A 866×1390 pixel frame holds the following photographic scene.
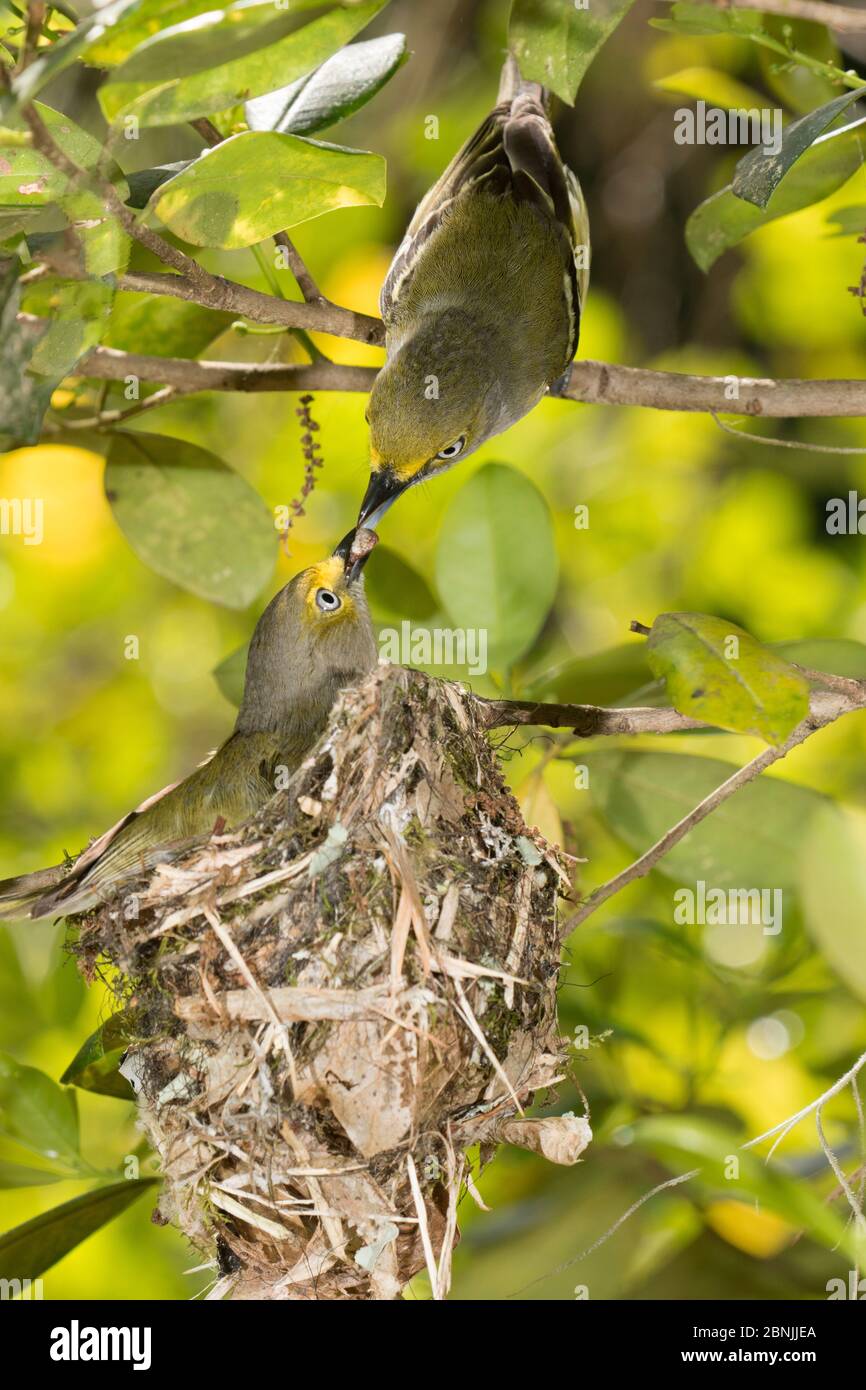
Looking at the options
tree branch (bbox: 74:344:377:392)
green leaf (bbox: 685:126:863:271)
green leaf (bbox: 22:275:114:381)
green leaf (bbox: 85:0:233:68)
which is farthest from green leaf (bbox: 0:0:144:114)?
green leaf (bbox: 685:126:863:271)

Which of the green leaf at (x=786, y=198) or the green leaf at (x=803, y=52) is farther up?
the green leaf at (x=803, y=52)

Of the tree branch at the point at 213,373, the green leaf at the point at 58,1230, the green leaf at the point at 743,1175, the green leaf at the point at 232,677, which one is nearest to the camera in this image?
the green leaf at the point at 743,1175

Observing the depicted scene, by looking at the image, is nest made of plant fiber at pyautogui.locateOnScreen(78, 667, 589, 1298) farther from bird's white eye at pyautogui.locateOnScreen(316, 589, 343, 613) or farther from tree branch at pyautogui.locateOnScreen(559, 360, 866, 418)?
tree branch at pyautogui.locateOnScreen(559, 360, 866, 418)

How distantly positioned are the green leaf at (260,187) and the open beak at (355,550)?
3.80 ft

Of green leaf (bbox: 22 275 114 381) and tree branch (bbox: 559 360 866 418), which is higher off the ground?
tree branch (bbox: 559 360 866 418)

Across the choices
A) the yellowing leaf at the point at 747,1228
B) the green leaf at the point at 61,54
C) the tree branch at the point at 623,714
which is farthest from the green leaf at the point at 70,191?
the yellowing leaf at the point at 747,1228

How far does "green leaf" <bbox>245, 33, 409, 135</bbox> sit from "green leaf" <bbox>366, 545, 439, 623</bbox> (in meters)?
1.25

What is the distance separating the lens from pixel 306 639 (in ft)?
10.9

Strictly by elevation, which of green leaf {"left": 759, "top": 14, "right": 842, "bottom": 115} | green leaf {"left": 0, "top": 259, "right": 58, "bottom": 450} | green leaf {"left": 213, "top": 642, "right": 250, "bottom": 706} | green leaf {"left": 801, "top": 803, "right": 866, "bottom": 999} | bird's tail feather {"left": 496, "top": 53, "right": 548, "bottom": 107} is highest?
bird's tail feather {"left": 496, "top": 53, "right": 548, "bottom": 107}

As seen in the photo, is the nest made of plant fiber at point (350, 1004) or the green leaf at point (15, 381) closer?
the green leaf at point (15, 381)

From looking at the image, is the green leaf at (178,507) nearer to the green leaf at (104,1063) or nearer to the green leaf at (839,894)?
the green leaf at (104,1063)

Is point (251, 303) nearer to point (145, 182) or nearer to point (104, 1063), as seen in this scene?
point (145, 182)

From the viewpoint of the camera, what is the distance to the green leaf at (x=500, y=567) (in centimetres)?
314

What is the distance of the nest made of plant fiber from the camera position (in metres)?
2.28
